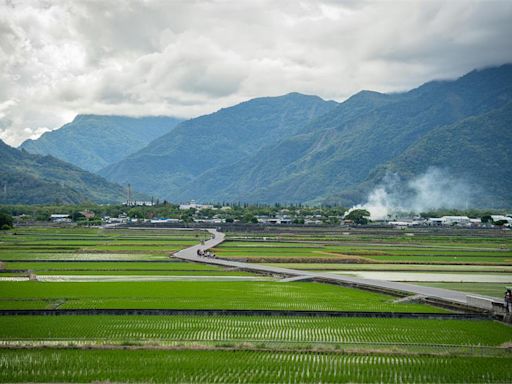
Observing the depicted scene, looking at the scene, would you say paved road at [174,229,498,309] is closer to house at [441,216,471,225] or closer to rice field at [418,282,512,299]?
rice field at [418,282,512,299]

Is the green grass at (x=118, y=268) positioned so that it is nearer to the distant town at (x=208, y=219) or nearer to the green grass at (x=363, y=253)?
the green grass at (x=363, y=253)

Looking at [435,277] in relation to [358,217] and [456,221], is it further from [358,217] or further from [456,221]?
[456,221]

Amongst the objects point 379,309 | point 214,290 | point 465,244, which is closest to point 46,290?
point 214,290

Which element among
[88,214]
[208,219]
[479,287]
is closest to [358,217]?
[208,219]

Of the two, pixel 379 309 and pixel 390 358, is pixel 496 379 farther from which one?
pixel 379 309

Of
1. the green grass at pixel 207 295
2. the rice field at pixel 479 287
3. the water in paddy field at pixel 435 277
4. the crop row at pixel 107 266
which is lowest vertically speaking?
the green grass at pixel 207 295

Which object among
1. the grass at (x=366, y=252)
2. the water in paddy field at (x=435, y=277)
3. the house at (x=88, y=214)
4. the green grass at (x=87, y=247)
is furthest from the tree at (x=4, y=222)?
the water in paddy field at (x=435, y=277)
